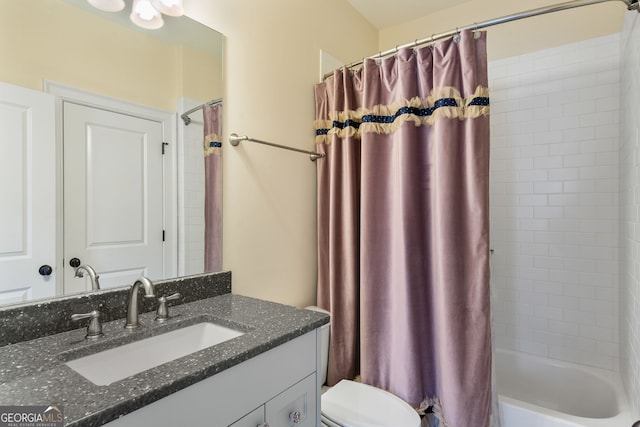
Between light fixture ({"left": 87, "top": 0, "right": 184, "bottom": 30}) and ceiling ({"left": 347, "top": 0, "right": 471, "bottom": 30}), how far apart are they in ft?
4.64

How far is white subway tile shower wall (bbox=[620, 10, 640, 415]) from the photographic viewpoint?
145 centimetres

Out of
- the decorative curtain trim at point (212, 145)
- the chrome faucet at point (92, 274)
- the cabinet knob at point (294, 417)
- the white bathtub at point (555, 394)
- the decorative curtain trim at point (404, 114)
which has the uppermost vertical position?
the decorative curtain trim at point (404, 114)

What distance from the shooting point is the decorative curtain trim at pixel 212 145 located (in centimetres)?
143

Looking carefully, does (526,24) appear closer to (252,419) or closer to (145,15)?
(145,15)

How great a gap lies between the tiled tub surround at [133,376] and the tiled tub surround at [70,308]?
24 millimetres

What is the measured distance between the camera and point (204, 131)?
1421 millimetres

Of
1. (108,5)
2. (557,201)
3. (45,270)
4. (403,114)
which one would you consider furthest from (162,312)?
(557,201)

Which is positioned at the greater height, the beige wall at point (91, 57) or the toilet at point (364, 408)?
the beige wall at point (91, 57)

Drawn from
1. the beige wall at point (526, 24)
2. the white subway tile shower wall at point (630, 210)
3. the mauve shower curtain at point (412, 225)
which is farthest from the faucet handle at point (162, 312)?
the beige wall at point (526, 24)

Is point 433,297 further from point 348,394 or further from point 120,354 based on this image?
point 120,354

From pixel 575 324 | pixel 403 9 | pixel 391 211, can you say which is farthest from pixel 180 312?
pixel 403 9

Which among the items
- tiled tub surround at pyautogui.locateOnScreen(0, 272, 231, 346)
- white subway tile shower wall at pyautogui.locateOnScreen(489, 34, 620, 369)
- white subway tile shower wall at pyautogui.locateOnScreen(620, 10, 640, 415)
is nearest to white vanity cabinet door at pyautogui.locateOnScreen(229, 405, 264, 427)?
tiled tub surround at pyautogui.locateOnScreen(0, 272, 231, 346)

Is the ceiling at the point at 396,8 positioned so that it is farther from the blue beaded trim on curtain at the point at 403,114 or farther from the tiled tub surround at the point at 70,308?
the tiled tub surround at the point at 70,308

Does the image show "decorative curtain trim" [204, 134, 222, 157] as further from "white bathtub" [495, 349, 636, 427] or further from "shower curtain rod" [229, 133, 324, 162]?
"white bathtub" [495, 349, 636, 427]
